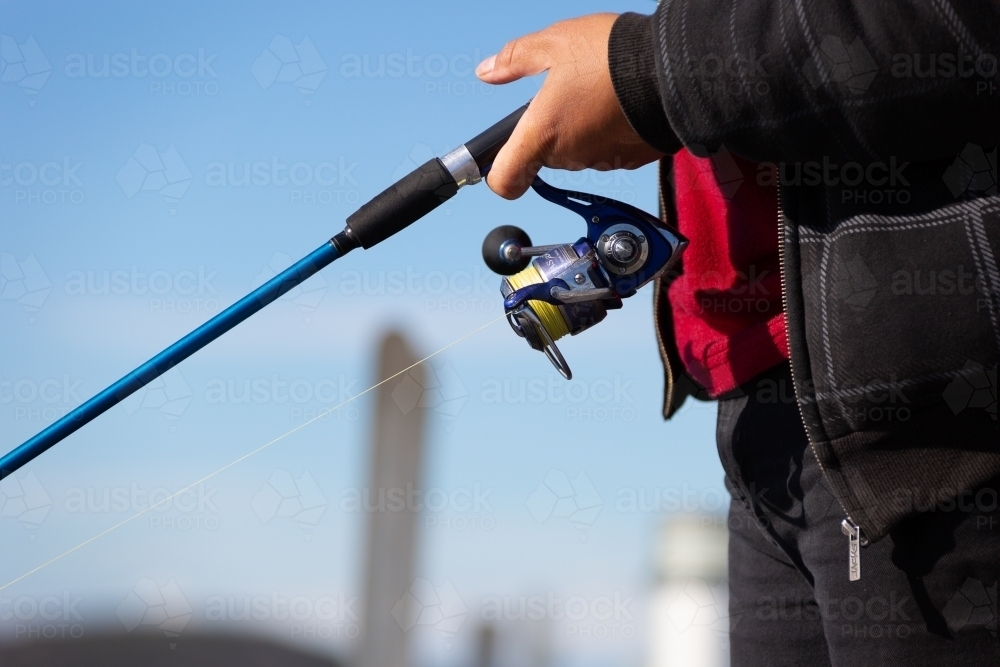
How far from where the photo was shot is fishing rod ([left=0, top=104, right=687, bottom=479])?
4.70 feet

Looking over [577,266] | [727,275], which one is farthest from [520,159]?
[727,275]

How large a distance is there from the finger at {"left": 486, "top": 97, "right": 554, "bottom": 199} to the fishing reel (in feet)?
0.37

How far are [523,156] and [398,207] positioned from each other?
32cm

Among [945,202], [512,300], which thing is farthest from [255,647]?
[945,202]

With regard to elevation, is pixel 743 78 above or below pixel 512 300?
above

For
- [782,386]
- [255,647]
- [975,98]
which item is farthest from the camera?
[255,647]

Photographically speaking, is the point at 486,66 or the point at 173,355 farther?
the point at 173,355

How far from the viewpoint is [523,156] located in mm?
1264

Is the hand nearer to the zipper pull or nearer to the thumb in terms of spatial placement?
the thumb

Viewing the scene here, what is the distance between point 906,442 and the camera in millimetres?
1146

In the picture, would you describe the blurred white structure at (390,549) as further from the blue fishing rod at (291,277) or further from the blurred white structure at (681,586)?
the blue fishing rod at (291,277)

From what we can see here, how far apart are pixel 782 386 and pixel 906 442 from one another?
235mm

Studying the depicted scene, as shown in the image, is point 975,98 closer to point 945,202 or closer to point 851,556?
point 945,202

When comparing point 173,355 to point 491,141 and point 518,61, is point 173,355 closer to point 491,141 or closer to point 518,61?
point 491,141
